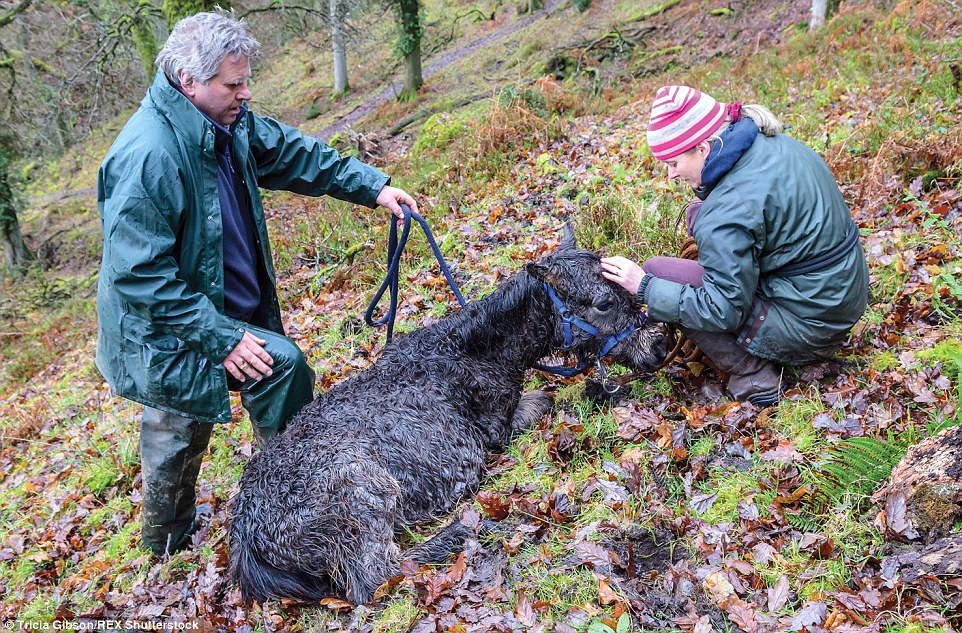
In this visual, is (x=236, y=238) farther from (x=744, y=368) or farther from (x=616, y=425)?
(x=744, y=368)

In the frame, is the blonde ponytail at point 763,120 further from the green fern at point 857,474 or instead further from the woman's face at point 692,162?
the green fern at point 857,474

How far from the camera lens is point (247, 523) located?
162 inches

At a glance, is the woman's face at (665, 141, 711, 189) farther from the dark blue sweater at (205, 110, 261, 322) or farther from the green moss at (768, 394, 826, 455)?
the dark blue sweater at (205, 110, 261, 322)

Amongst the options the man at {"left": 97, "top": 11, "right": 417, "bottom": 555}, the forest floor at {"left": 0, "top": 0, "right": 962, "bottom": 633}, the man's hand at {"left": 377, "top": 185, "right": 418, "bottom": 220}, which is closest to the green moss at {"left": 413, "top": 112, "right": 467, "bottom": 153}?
the forest floor at {"left": 0, "top": 0, "right": 962, "bottom": 633}

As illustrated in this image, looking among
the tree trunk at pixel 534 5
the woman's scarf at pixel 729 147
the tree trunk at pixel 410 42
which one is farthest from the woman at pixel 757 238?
the tree trunk at pixel 534 5

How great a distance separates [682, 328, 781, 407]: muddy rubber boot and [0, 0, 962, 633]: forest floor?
11 cm

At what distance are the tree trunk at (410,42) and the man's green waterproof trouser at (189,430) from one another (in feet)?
61.5

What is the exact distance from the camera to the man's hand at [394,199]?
541cm

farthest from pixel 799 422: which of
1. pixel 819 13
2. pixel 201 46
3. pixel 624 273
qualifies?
pixel 819 13

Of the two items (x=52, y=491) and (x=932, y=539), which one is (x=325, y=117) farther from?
(x=932, y=539)

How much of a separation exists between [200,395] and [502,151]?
8262 mm

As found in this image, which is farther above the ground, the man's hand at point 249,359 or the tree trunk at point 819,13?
the man's hand at point 249,359

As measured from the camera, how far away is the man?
13.1 feet

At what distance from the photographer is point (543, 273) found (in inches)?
187
